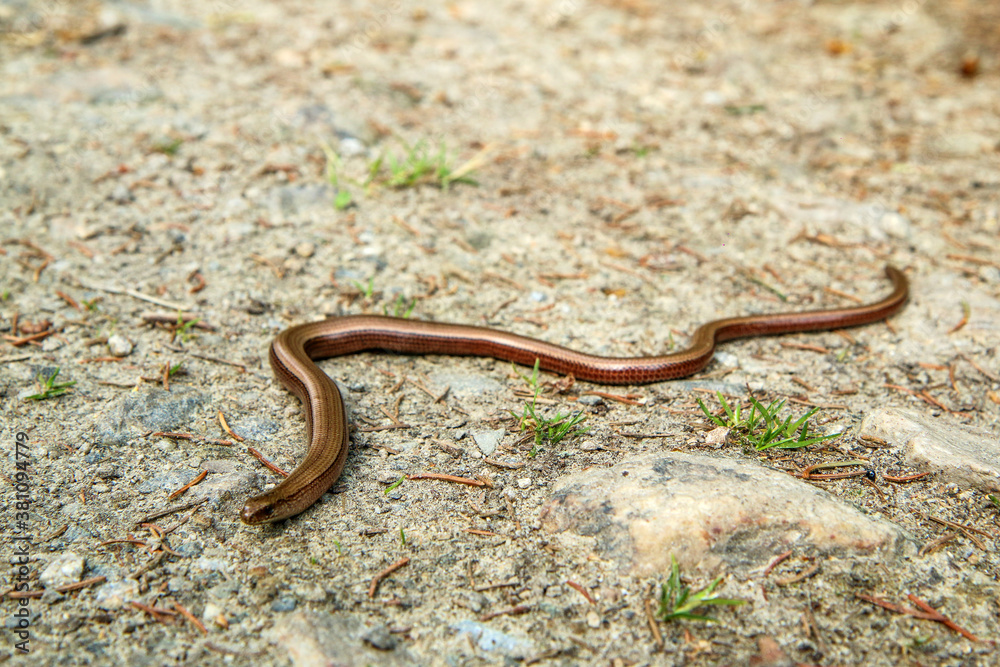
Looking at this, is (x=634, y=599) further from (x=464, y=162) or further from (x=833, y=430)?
(x=464, y=162)

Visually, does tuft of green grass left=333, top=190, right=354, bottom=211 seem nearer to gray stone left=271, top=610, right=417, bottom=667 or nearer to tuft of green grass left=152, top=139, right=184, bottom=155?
tuft of green grass left=152, top=139, right=184, bottom=155

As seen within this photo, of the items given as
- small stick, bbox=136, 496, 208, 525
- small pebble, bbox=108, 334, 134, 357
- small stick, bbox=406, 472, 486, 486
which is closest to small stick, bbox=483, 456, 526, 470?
small stick, bbox=406, 472, 486, 486

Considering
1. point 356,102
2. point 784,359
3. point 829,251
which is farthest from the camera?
point 356,102

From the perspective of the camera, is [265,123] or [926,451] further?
[265,123]

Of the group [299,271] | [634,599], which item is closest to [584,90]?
[299,271]

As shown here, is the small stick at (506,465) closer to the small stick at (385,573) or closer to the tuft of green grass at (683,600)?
the small stick at (385,573)

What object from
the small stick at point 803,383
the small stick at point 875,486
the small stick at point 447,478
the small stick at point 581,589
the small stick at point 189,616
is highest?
the small stick at point 189,616

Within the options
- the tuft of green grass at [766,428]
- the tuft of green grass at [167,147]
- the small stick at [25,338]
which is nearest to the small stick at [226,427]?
the small stick at [25,338]
